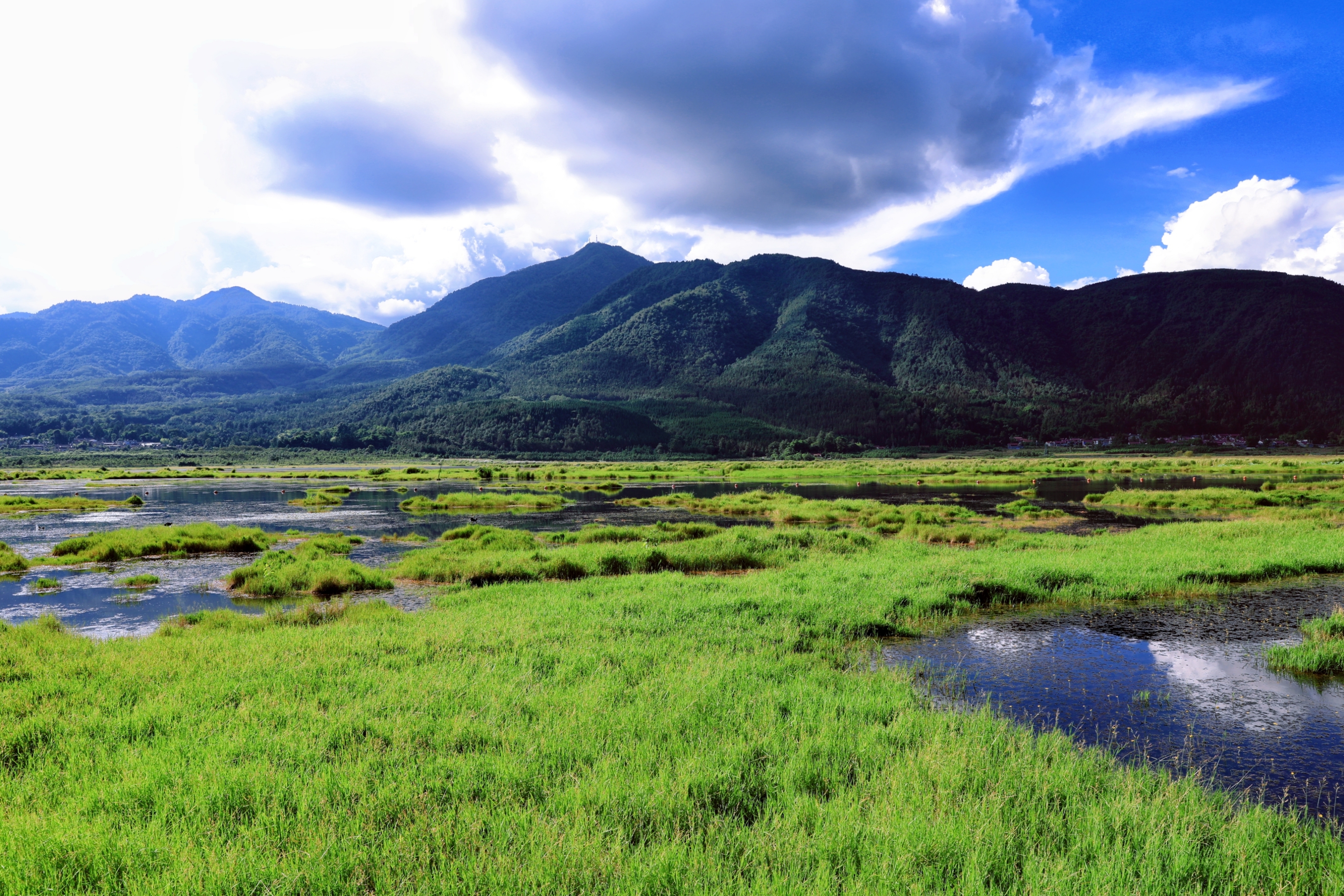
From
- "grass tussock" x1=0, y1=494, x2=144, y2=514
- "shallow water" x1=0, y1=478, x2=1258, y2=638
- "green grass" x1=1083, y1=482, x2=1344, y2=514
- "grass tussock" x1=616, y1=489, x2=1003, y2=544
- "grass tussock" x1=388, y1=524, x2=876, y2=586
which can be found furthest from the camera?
"grass tussock" x1=0, y1=494, x2=144, y2=514

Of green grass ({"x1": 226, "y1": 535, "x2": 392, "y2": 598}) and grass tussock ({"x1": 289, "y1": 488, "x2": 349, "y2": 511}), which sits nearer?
green grass ({"x1": 226, "y1": 535, "x2": 392, "y2": 598})

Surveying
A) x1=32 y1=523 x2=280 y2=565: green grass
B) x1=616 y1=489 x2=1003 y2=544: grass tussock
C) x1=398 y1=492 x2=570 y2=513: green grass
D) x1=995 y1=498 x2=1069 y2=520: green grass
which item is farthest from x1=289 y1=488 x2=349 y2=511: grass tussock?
x1=995 y1=498 x2=1069 y2=520: green grass

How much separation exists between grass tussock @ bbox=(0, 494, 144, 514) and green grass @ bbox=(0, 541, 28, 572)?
29643mm

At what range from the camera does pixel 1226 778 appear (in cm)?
891

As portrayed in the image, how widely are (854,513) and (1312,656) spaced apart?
104 feet

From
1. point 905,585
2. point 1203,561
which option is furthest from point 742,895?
point 1203,561

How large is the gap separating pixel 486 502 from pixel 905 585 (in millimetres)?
44906

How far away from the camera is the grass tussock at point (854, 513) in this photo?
108ft

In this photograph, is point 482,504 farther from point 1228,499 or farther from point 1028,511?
point 1228,499

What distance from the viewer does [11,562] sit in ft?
87.5

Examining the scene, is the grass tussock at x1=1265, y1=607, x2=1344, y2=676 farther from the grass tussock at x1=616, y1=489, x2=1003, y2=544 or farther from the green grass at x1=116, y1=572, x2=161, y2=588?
the green grass at x1=116, y1=572, x2=161, y2=588

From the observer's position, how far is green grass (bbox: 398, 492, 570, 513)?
5384 cm

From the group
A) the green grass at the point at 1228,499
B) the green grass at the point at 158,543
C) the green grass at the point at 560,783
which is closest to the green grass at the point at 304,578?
the green grass at the point at 560,783

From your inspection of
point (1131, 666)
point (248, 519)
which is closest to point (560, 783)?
point (1131, 666)
